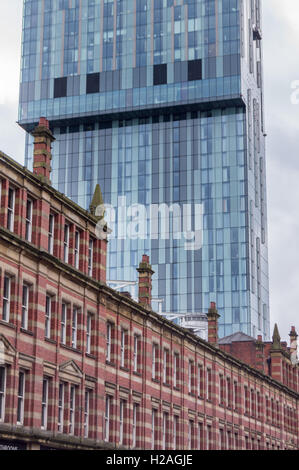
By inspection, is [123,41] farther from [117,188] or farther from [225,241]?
[225,241]

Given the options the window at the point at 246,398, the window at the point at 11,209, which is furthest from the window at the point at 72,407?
the window at the point at 246,398

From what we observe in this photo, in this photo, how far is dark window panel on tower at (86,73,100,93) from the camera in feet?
573

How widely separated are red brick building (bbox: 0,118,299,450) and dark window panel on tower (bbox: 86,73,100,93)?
11110 cm

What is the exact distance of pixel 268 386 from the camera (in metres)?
89.8

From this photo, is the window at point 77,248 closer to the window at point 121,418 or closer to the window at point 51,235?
the window at point 51,235

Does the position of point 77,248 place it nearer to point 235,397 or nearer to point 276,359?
point 235,397

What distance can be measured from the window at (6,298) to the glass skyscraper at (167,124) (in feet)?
377

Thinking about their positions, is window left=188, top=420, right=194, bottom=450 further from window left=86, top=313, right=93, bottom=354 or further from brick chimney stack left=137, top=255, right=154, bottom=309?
window left=86, top=313, right=93, bottom=354

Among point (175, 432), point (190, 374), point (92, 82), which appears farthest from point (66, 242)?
point (92, 82)

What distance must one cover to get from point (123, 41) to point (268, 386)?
339ft

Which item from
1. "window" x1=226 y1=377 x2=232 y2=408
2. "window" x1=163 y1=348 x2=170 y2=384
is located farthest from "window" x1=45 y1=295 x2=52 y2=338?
"window" x1=226 y1=377 x2=232 y2=408

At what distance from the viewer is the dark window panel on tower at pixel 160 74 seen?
171000 mm

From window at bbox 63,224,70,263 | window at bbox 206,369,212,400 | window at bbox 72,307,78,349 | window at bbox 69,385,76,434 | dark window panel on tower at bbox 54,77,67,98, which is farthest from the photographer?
dark window panel on tower at bbox 54,77,67,98

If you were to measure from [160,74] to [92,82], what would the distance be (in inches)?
565
